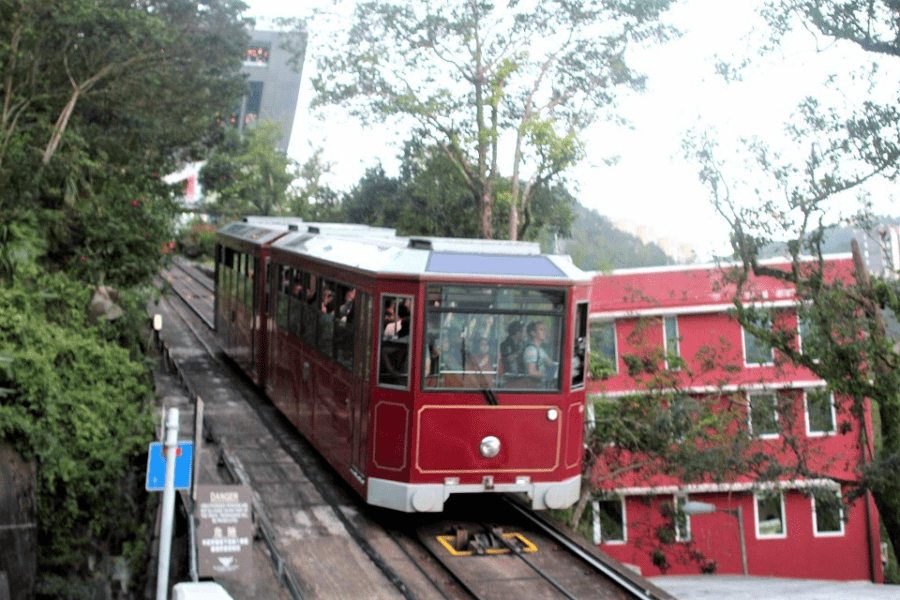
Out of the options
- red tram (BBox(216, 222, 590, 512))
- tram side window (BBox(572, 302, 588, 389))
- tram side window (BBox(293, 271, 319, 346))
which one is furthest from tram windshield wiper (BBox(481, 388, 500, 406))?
tram side window (BBox(293, 271, 319, 346))

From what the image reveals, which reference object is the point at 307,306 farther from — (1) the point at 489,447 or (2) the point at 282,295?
(1) the point at 489,447

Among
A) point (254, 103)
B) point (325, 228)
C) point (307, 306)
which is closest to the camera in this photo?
point (307, 306)

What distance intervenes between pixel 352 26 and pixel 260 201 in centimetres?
2072

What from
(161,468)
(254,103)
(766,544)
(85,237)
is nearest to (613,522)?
(766,544)

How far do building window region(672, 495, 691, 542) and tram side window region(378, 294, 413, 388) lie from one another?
13.2 meters

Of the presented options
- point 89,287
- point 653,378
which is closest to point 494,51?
point 653,378

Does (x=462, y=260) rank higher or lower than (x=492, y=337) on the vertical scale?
higher

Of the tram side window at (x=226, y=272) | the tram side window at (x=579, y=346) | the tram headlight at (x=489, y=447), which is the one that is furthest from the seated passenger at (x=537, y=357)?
the tram side window at (x=226, y=272)

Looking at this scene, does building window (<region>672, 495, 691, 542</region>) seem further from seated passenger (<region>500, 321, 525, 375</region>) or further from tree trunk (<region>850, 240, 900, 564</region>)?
seated passenger (<region>500, 321, 525, 375</region>)

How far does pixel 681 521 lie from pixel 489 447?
1431 cm

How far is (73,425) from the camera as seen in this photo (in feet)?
44.0

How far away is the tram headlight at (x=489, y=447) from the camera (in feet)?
32.0

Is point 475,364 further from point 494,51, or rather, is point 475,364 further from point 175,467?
point 494,51

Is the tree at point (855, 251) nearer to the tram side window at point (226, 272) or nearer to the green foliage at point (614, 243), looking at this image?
the tram side window at point (226, 272)
